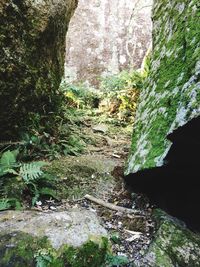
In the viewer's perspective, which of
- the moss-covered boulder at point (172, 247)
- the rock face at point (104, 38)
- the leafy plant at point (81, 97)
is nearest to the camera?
the moss-covered boulder at point (172, 247)

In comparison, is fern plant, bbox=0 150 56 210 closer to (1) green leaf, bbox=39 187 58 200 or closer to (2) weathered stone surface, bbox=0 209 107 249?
(1) green leaf, bbox=39 187 58 200

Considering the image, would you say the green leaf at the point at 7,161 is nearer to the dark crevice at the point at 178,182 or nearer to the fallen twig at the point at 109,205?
the fallen twig at the point at 109,205

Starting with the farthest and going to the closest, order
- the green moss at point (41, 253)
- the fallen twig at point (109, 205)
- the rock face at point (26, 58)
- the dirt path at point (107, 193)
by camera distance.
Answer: the rock face at point (26, 58), the fallen twig at point (109, 205), the dirt path at point (107, 193), the green moss at point (41, 253)

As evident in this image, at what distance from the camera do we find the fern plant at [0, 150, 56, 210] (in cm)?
326

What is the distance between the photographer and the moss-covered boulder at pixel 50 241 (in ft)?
7.57

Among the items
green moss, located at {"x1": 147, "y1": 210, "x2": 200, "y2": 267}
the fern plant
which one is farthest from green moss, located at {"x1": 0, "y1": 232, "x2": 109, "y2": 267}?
the fern plant

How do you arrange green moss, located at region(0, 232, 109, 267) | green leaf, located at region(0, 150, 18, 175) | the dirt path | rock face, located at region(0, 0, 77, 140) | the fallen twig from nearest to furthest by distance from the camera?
1. green moss, located at region(0, 232, 109, 267)
2. the dirt path
3. the fallen twig
4. green leaf, located at region(0, 150, 18, 175)
5. rock face, located at region(0, 0, 77, 140)

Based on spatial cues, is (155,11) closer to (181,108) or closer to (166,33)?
(166,33)

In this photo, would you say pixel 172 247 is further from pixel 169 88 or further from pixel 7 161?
pixel 7 161

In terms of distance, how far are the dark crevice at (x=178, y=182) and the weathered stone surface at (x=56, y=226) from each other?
0.68m


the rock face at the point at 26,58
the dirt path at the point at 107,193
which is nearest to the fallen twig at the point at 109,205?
the dirt path at the point at 107,193

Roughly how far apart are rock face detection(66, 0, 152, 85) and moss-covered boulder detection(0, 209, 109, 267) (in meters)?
7.57

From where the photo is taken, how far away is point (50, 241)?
2.42 meters

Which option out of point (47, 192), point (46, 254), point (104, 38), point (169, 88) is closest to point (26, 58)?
point (47, 192)
